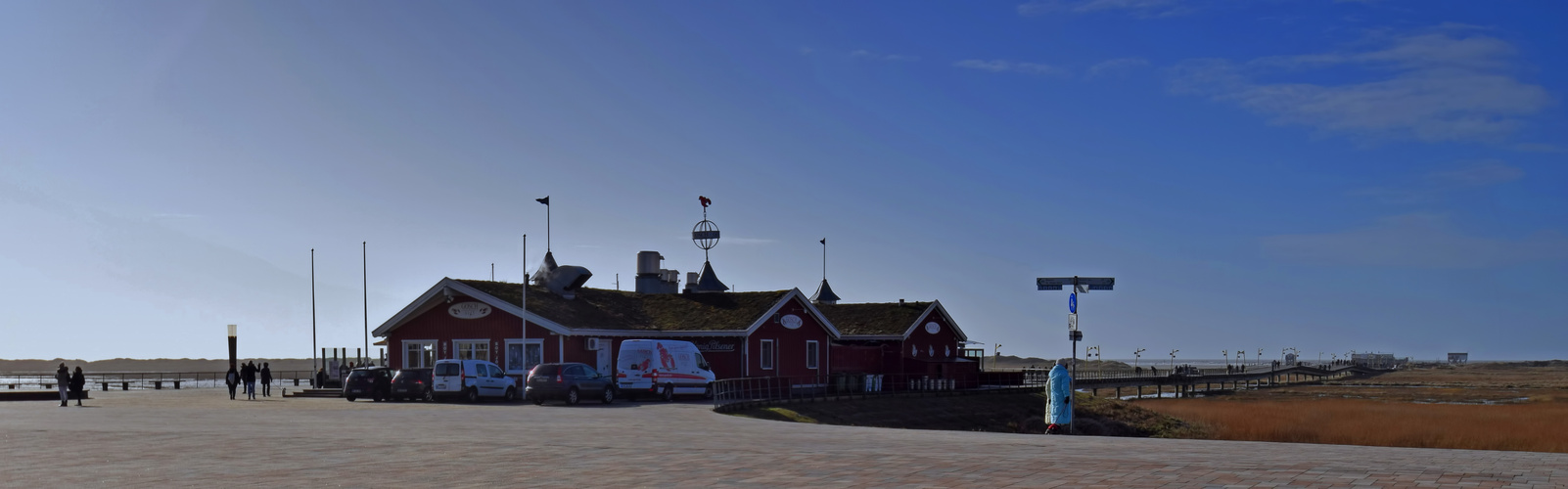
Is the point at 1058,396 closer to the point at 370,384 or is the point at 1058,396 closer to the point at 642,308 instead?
the point at 370,384

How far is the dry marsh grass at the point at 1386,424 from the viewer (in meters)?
39.1

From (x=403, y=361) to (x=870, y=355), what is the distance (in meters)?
18.5

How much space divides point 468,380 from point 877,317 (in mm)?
21975

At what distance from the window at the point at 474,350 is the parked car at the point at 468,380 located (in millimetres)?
4677

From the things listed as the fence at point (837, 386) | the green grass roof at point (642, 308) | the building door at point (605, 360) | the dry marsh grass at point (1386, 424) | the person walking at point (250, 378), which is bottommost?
the dry marsh grass at point (1386, 424)

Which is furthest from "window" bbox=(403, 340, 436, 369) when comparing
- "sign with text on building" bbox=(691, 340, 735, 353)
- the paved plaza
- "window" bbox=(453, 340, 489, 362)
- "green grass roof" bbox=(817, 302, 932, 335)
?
the paved plaza

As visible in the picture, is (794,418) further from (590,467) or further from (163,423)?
(590,467)

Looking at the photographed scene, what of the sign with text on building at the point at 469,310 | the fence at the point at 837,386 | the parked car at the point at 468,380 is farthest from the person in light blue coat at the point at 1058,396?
the sign with text on building at the point at 469,310

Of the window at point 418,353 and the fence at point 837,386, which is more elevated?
the window at point 418,353

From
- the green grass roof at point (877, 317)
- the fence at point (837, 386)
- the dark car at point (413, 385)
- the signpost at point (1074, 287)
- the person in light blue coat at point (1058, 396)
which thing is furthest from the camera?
the green grass roof at point (877, 317)

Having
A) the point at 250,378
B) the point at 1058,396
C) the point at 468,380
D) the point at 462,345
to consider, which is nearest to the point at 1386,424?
the point at 1058,396

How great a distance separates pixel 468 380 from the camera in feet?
128

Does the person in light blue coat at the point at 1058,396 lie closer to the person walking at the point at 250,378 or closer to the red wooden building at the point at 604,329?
the red wooden building at the point at 604,329

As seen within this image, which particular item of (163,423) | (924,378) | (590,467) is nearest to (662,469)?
(590,467)
